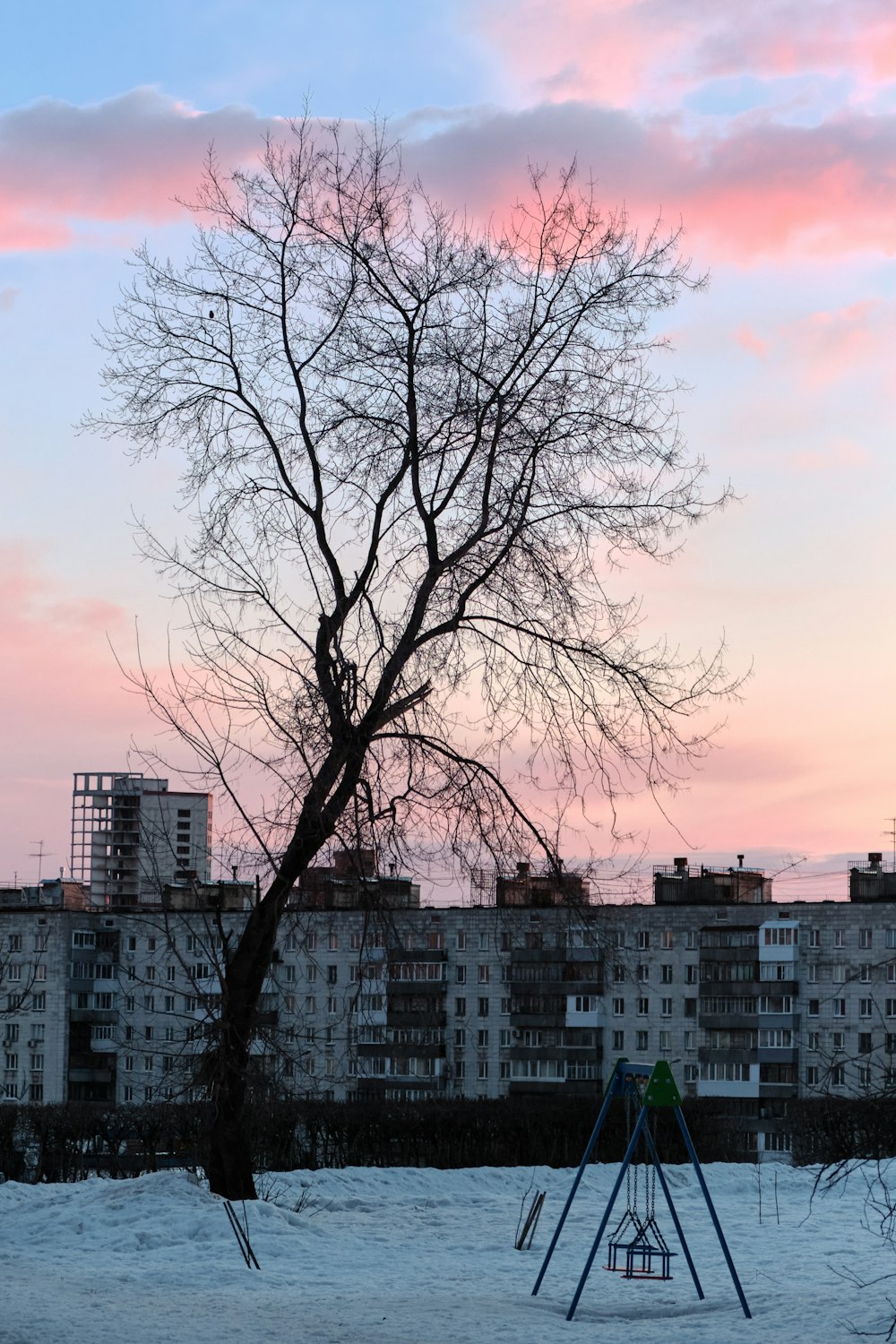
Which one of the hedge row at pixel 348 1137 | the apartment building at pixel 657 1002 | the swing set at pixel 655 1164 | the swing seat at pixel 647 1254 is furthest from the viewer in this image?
the apartment building at pixel 657 1002

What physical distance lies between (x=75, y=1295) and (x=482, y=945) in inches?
2669

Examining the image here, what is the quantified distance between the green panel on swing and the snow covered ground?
1.37m

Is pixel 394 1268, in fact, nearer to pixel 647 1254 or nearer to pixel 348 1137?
pixel 647 1254

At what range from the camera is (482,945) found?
7762 cm

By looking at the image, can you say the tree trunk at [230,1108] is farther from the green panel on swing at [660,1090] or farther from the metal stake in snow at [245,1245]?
the green panel on swing at [660,1090]

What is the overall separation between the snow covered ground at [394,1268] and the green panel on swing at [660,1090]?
4.50 feet

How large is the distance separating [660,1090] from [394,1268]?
3081 millimetres

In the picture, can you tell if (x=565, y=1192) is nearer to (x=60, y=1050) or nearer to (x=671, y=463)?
(x=671, y=463)

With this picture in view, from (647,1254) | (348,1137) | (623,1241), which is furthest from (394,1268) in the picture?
(348,1137)

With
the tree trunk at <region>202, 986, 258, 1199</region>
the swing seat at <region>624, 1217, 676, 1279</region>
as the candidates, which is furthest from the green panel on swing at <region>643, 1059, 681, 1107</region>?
the tree trunk at <region>202, 986, 258, 1199</region>

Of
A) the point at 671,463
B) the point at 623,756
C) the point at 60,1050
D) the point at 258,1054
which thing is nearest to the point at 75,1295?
the point at 258,1054

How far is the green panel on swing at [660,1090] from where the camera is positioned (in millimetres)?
10828

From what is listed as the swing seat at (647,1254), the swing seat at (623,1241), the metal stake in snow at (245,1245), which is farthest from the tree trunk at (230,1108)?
the swing seat at (647,1254)

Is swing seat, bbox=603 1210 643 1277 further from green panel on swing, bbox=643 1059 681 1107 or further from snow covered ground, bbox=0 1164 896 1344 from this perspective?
green panel on swing, bbox=643 1059 681 1107
